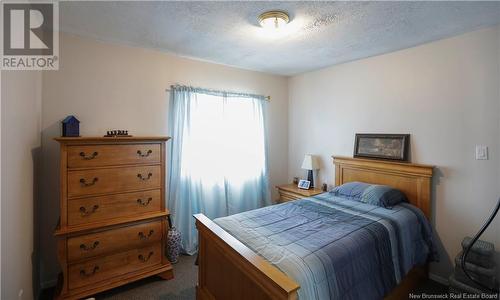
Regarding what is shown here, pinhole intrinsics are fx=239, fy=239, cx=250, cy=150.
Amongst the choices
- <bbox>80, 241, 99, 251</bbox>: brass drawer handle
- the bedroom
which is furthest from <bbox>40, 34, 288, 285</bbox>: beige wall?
<bbox>80, 241, 99, 251</bbox>: brass drawer handle

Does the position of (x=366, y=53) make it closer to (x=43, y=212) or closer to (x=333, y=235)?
(x=333, y=235)

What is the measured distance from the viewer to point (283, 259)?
4.84 feet

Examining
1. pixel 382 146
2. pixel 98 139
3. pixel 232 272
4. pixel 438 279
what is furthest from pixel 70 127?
pixel 438 279

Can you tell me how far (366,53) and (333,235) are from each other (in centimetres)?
222

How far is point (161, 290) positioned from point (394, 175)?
9.02 ft

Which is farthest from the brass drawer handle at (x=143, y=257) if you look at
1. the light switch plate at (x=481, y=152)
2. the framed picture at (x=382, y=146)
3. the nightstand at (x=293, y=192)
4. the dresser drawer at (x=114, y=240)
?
the light switch plate at (x=481, y=152)

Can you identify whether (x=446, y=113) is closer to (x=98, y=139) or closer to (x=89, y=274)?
(x=98, y=139)

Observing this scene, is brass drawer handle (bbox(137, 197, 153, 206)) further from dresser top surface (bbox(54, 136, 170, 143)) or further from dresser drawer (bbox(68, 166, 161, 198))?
dresser top surface (bbox(54, 136, 170, 143))

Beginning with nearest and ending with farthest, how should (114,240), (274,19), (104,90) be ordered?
(274,19) < (114,240) < (104,90)

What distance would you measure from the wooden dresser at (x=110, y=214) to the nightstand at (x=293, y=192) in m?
1.79

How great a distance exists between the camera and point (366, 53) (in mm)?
2857

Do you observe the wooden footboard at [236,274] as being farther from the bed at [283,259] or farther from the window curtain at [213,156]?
the window curtain at [213,156]

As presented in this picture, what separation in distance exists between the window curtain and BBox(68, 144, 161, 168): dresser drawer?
58 centimetres

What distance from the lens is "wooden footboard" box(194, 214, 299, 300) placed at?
1250 millimetres
